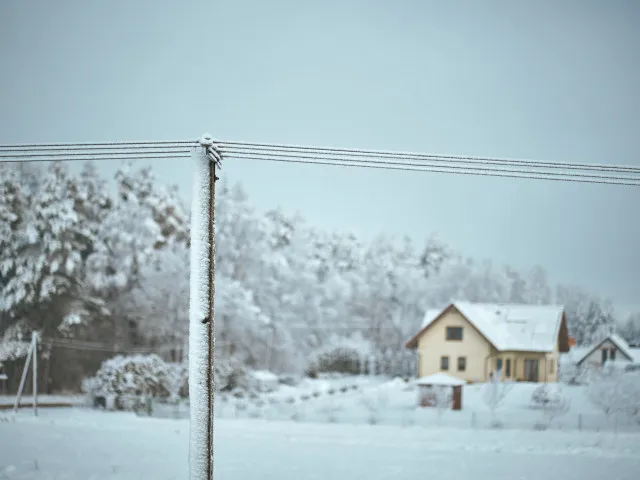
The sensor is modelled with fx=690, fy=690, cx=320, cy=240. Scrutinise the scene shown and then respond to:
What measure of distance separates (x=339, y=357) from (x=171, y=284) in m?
15.4

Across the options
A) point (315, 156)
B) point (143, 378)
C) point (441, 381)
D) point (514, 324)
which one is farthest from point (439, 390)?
point (315, 156)

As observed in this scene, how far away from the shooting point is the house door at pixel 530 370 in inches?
1580

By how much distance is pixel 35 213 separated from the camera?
38562mm

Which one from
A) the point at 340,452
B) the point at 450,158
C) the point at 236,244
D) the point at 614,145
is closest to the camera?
the point at 450,158

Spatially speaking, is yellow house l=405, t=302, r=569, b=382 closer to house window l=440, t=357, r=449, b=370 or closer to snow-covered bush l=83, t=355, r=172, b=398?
house window l=440, t=357, r=449, b=370

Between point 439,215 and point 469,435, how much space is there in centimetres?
4236

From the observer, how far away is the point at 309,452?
19.5 metres

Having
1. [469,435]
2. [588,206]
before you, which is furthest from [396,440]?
[588,206]

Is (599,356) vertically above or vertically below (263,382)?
above

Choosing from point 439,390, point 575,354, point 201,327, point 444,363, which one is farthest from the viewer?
point 575,354

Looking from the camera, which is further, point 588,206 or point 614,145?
point 614,145

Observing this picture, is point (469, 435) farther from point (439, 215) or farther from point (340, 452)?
point (439, 215)

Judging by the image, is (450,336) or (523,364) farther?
(523,364)

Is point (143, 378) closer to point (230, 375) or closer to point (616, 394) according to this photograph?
point (230, 375)
